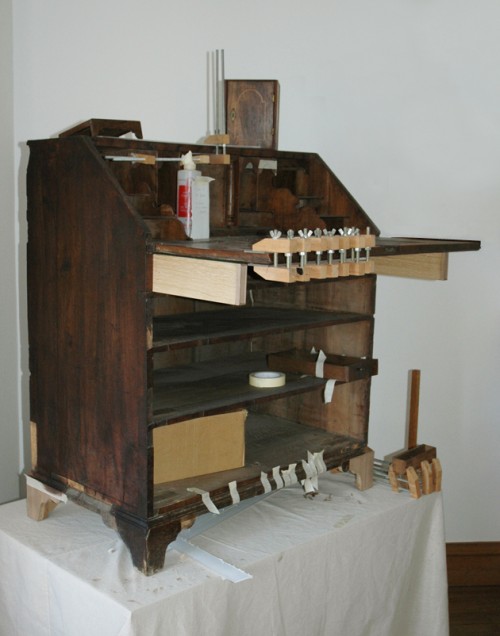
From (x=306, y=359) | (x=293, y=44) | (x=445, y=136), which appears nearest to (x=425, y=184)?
(x=445, y=136)

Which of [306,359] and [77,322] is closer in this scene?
[77,322]

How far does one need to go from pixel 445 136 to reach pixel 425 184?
0.21 meters

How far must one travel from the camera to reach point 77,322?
2059mm

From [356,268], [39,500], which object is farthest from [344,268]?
[39,500]

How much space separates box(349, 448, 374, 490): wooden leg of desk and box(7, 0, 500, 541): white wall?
0.87 m

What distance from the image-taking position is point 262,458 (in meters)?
2.39

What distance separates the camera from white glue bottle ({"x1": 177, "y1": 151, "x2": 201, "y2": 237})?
2.21 meters

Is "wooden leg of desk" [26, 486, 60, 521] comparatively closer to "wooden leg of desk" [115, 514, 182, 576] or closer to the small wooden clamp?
"wooden leg of desk" [115, 514, 182, 576]

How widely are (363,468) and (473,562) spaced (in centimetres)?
123

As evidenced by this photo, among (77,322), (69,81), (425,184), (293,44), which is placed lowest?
(77,322)

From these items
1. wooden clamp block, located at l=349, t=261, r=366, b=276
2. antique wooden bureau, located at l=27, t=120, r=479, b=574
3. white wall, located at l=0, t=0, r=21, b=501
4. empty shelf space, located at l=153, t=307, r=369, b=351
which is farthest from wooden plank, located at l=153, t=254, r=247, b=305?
white wall, located at l=0, t=0, r=21, b=501

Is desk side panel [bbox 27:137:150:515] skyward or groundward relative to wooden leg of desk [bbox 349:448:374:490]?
skyward

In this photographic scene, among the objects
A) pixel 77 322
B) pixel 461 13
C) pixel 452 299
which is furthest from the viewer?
pixel 452 299

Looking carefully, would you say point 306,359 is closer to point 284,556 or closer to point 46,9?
point 284,556
